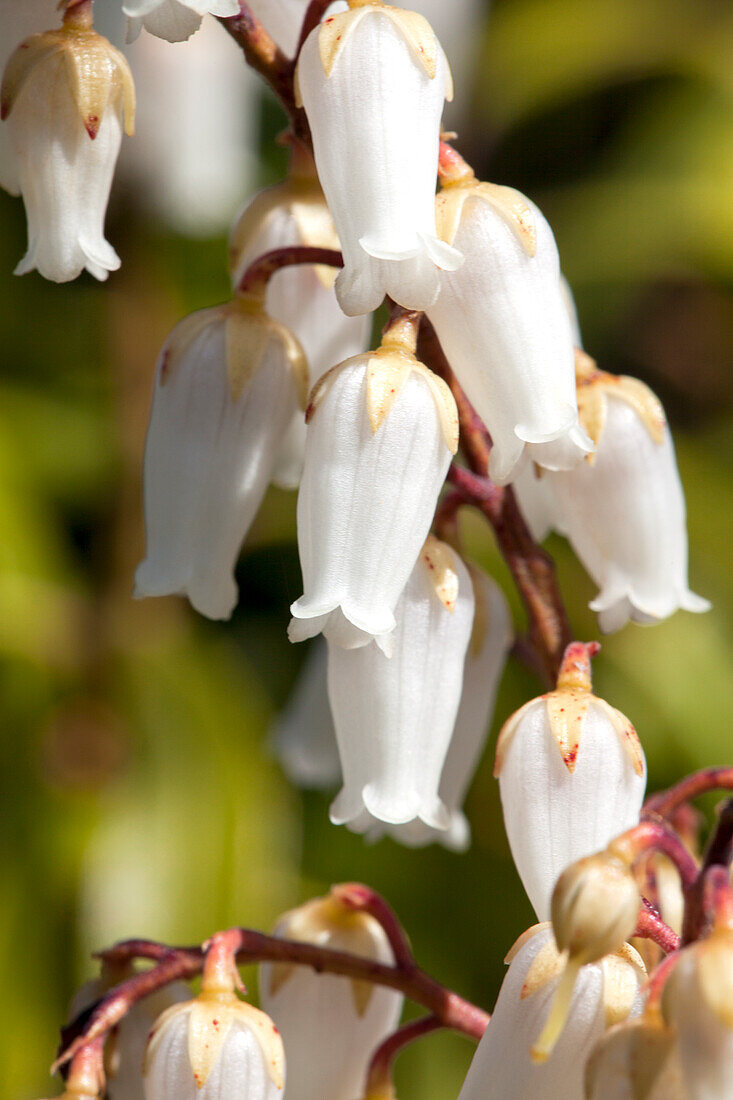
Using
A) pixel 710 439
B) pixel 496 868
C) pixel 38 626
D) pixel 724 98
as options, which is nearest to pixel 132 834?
pixel 38 626

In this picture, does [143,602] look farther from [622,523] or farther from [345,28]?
[345,28]

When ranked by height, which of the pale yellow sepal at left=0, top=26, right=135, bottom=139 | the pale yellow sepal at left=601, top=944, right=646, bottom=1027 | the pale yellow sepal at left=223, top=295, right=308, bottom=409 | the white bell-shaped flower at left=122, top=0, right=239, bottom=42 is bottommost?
the pale yellow sepal at left=601, top=944, right=646, bottom=1027

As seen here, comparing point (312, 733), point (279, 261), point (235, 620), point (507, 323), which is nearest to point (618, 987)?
point (507, 323)

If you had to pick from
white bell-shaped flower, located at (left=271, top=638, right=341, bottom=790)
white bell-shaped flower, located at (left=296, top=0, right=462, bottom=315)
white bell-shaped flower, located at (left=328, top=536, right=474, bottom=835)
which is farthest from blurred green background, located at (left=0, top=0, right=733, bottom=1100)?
white bell-shaped flower, located at (left=296, top=0, right=462, bottom=315)

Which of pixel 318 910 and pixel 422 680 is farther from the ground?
pixel 422 680

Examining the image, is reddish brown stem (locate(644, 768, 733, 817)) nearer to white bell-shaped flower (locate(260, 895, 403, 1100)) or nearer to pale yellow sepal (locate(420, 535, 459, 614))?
pale yellow sepal (locate(420, 535, 459, 614))

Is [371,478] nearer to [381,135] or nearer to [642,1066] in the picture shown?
[381,135]
